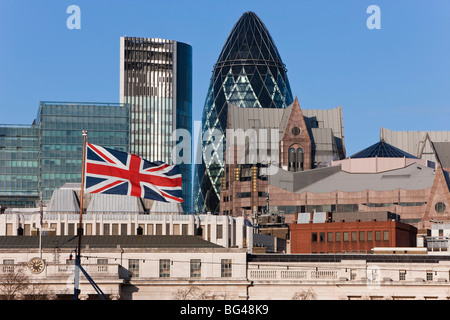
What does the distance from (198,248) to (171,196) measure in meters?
21.9

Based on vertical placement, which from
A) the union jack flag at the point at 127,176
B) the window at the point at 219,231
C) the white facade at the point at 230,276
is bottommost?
the white facade at the point at 230,276

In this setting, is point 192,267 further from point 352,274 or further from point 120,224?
point 120,224

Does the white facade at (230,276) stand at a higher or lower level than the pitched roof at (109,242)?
lower

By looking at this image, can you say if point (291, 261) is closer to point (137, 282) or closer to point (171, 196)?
point (137, 282)

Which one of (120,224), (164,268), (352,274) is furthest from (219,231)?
(164,268)

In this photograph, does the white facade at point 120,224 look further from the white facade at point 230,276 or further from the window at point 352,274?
the white facade at point 230,276

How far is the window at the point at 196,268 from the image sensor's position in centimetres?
12319

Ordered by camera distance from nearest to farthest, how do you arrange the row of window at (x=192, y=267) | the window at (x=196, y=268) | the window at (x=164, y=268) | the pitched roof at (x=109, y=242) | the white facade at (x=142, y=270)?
the white facade at (x=142, y=270)
the row of window at (x=192, y=267)
the window at (x=164, y=268)
the window at (x=196, y=268)
the pitched roof at (x=109, y=242)

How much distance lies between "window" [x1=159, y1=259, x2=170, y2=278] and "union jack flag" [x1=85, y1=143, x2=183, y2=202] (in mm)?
20725

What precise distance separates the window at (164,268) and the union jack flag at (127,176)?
20.7 m

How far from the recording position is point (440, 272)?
129 metres

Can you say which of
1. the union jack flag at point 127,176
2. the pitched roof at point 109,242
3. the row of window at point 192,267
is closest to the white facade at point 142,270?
the row of window at point 192,267
